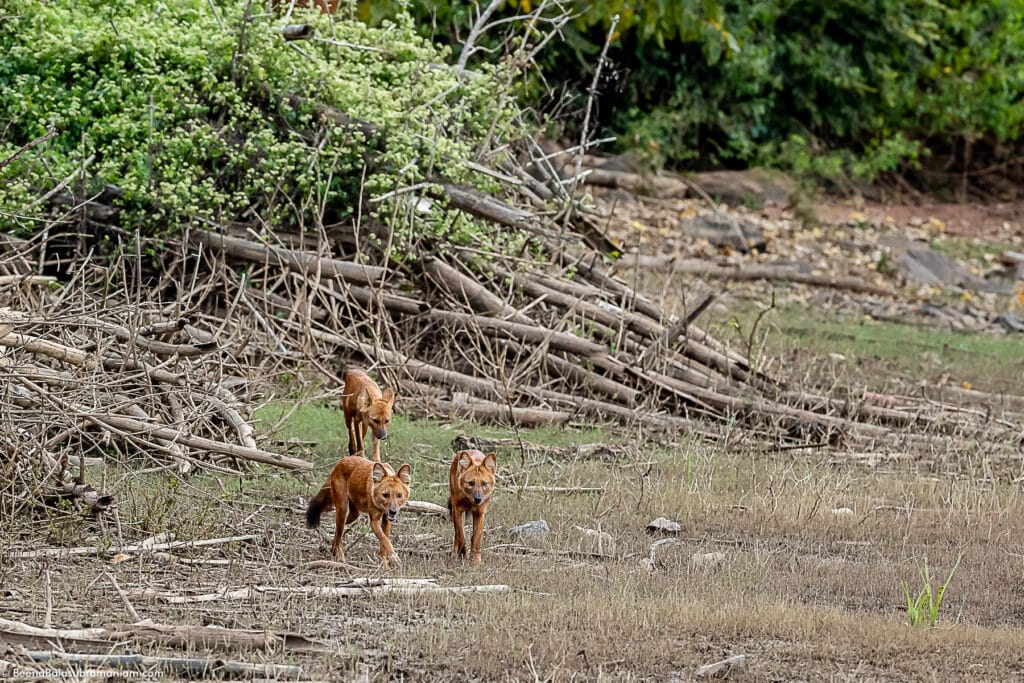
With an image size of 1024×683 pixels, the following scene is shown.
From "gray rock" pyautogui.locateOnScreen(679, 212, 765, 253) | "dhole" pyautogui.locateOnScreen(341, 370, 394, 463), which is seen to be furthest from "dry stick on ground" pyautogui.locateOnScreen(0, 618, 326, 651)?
"gray rock" pyautogui.locateOnScreen(679, 212, 765, 253)

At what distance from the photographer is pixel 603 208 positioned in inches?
819

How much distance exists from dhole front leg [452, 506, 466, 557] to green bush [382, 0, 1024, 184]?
670 inches

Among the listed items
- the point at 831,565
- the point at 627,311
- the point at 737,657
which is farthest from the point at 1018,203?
the point at 737,657

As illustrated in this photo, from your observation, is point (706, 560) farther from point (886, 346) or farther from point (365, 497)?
point (886, 346)

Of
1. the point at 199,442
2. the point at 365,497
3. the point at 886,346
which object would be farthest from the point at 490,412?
the point at 886,346

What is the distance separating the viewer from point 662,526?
787cm

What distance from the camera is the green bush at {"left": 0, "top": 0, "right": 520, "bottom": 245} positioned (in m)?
10.6

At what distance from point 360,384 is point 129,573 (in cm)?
216

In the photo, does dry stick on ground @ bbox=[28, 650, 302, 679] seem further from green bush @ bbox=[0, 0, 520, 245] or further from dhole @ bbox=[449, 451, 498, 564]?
green bush @ bbox=[0, 0, 520, 245]

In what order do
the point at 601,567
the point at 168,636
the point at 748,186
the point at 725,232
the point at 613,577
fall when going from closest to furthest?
the point at 168,636
the point at 613,577
the point at 601,567
the point at 725,232
the point at 748,186

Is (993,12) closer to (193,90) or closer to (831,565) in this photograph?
(193,90)

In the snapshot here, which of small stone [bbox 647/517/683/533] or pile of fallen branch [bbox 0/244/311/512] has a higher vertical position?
pile of fallen branch [bbox 0/244/311/512]

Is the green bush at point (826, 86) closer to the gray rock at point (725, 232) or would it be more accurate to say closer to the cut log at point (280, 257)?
the gray rock at point (725, 232)

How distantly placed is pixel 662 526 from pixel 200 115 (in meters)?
5.48
